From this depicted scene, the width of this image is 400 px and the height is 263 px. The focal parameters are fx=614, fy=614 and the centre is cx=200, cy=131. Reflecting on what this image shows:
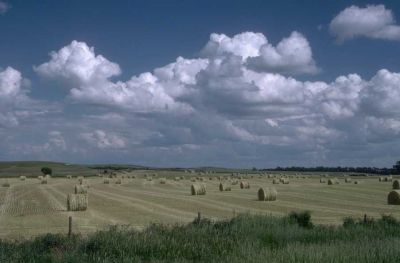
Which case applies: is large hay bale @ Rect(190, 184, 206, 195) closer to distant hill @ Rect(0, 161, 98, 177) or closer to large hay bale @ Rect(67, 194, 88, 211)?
large hay bale @ Rect(67, 194, 88, 211)

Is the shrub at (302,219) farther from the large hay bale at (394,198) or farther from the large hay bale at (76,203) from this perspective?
the large hay bale at (394,198)

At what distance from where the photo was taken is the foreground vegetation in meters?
12.3

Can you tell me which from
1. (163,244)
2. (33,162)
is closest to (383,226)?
(163,244)

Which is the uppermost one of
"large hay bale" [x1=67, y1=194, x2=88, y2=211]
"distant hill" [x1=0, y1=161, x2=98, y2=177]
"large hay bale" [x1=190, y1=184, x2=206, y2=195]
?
"distant hill" [x1=0, y1=161, x2=98, y2=177]

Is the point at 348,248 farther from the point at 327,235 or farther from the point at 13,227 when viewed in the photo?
the point at 13,227

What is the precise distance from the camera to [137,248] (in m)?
14.0

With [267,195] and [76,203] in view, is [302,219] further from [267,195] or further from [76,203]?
[267,195]

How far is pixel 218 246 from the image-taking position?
14.2 meters

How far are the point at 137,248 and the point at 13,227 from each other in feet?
41.5

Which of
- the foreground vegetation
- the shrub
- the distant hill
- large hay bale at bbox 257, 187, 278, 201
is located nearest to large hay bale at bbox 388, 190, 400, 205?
large hay bale at bbox 257, 187, 278, 201

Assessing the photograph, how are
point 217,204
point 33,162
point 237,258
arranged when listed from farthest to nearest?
point 33,162
point 217,204
point 237,258

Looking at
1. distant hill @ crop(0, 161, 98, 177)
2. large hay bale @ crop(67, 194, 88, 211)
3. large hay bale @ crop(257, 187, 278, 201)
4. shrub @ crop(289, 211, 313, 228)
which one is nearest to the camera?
shrub @ crop(289, 211, 313, 228)

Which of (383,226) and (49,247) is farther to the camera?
(383,226)

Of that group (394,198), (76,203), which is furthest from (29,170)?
(394,198)
